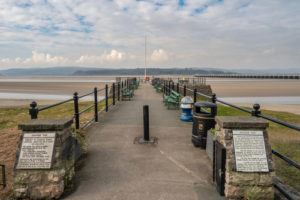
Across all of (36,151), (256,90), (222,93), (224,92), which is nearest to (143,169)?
(36,151)

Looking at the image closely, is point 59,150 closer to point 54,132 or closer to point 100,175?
point 54,132

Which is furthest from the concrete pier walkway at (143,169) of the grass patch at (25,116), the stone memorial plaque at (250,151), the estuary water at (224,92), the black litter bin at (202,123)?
the estuary water at (224,92)

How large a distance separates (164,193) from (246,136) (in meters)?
1.68

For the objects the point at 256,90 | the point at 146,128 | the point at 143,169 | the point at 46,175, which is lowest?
the point at 256,90

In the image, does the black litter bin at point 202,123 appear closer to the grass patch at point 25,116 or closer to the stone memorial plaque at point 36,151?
the stone memorial plaque at point 36,151

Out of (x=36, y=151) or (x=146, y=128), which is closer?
(x=36, y=151)

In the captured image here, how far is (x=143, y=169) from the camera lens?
468cm

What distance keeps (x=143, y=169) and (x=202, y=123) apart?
1.95 meters

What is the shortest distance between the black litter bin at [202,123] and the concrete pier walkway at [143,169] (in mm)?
234

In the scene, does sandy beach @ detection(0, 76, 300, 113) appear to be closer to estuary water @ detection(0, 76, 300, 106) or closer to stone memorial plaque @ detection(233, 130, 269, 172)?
estuary water @ detection(0, 76, 300, 106)

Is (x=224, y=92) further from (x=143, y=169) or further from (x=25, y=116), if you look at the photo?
(x=143, y=169)

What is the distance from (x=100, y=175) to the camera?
444cm

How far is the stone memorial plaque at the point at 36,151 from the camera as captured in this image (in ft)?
12.0

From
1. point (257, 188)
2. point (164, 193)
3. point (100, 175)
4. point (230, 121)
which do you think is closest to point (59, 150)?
point (100, 175)
